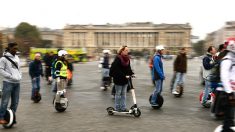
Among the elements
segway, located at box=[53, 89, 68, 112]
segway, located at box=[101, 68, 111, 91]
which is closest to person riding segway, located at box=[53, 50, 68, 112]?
segway, located at box=[53, 89, 68, 112]

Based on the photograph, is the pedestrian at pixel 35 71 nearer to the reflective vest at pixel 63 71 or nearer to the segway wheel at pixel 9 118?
the reflective vest at pixel 63 71

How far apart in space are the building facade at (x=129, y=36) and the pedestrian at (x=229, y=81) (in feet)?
472

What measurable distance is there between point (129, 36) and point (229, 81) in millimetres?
149629

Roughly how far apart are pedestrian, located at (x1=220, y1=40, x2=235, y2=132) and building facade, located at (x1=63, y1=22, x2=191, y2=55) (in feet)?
472

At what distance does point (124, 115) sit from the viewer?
9672 mm

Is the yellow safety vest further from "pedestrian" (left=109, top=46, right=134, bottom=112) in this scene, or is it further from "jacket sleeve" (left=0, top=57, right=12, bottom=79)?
"jacket sleeve" (left=0, top=57, right=12, bottom=79)

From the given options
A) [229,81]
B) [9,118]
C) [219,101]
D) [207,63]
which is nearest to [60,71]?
[9,118]

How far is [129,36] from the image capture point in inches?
6097

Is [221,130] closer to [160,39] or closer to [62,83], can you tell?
[62,83]

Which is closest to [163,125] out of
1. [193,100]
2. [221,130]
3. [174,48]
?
[221,130]

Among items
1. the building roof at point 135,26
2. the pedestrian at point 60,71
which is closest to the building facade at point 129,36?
the building roof at point 135,26

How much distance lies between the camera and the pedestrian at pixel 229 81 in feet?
18.6

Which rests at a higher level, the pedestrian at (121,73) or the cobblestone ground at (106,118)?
the pedestrian at (121,73)

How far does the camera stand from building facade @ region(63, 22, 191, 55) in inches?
5940
